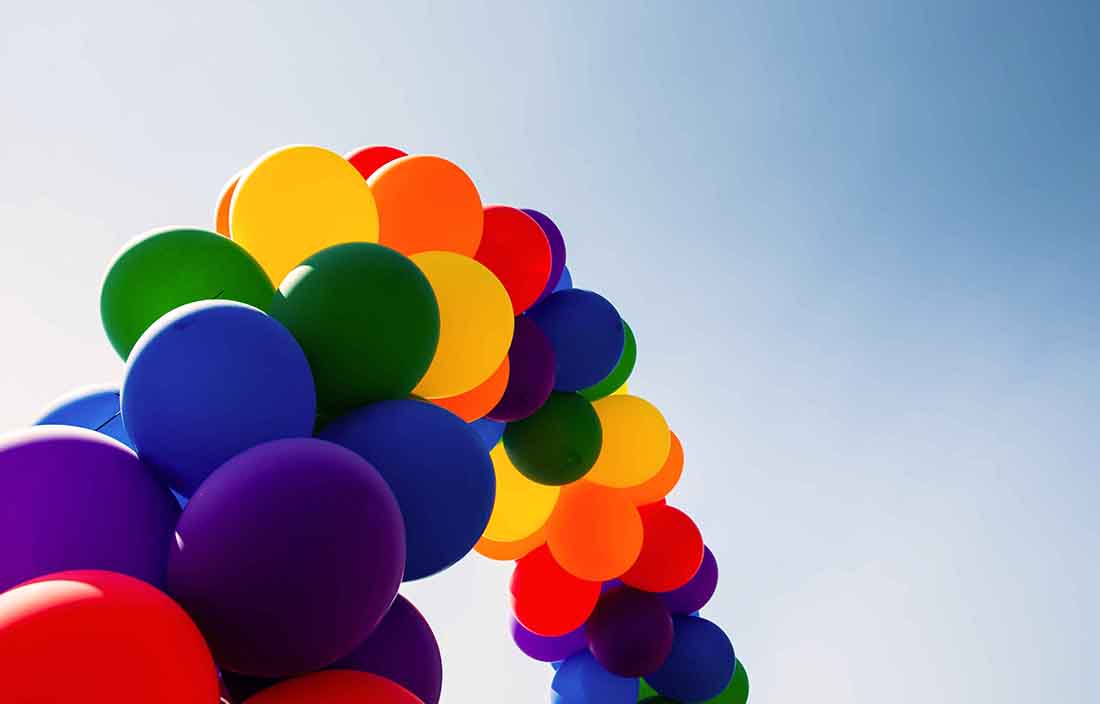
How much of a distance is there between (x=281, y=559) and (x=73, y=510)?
0.53m

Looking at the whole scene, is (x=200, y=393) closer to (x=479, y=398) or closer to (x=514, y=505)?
(x=479, y=398)

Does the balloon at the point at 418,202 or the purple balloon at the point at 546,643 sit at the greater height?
the balloon at the point at 418,202

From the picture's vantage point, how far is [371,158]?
3.62 meters

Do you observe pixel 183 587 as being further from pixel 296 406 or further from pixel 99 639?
pixel 296 406

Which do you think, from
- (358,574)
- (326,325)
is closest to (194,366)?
(326,325)

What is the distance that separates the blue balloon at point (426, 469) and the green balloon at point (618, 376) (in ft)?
7.00

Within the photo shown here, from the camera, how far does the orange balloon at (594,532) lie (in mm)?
4371

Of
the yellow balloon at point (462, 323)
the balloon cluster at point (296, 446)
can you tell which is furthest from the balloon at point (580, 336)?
the yellow balloon at point (462, 323)

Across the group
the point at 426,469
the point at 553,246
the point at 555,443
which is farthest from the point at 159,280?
the point at 553,246

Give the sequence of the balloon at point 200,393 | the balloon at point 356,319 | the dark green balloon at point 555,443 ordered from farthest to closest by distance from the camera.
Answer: the dark green balloon at point 555,443
the balloon at point 356,319
the balloon at point 200,393

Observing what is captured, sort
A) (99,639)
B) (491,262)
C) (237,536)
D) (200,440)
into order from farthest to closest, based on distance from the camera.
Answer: (491,262) < (200,440) < (237,536) < (99,639)

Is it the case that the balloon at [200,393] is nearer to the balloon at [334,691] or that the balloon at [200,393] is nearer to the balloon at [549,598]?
the balloon at [334,691]

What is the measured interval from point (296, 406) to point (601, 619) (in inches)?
120

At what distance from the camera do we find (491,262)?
3752 millimetres
